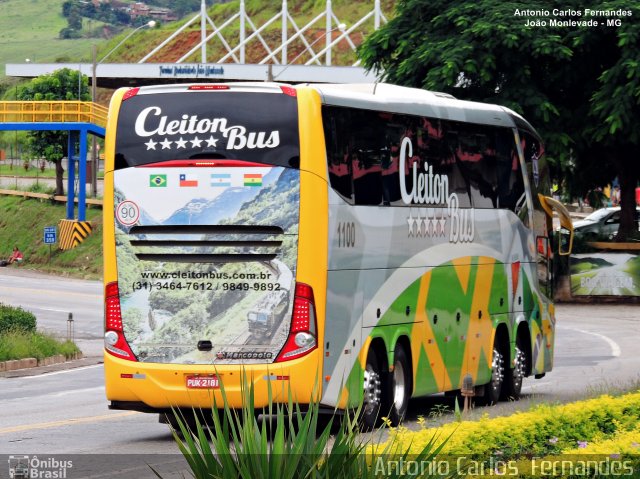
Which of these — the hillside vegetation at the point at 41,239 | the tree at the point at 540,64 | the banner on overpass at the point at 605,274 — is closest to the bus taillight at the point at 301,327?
the tree at the point at 540,64

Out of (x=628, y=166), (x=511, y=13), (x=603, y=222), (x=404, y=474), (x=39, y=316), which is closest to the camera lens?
(x=404, y=474)

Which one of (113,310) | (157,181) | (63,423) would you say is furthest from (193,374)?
(63,423)

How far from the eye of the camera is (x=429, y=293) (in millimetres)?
17047

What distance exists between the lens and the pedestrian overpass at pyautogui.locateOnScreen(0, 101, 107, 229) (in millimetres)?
66812

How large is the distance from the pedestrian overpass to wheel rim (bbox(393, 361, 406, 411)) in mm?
51559

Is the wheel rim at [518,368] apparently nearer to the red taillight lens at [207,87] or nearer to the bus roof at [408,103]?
the bus roof at [408,103]

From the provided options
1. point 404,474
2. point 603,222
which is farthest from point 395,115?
point 603,222

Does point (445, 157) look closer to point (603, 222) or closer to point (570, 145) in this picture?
point (570, 145)

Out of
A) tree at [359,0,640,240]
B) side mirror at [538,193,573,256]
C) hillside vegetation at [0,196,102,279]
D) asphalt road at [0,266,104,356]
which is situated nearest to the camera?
side mirror at [538,193,573,256]

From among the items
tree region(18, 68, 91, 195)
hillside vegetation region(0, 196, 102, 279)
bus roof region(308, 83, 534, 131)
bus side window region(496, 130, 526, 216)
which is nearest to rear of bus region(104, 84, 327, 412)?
bus roof region(308, 83, 534, 131)

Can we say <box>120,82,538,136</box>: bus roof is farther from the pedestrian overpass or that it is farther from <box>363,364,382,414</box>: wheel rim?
the pedestrian overpass

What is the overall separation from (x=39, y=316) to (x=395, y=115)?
81.2 ft

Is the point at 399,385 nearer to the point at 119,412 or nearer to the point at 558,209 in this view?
the point at 119,412

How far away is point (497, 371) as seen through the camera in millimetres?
19344
